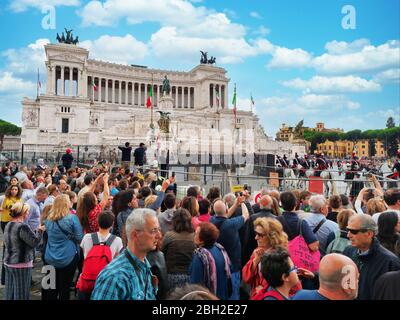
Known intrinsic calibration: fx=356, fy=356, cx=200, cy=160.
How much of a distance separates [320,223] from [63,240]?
366cm

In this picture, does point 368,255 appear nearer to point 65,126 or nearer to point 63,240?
point 63,240

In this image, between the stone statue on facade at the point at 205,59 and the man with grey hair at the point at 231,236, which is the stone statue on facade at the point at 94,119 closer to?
the stone statue on facade at the point at 205,59

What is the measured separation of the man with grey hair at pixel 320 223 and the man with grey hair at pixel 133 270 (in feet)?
9.26

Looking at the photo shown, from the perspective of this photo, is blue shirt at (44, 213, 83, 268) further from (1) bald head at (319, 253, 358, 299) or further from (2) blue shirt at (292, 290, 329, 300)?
(1) bald head at (319, 253, 358, 299)

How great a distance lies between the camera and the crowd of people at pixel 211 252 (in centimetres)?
275

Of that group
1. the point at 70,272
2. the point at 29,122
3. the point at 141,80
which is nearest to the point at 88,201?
the point at 70,272

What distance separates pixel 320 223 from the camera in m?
5.12

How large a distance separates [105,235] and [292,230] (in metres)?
2.50

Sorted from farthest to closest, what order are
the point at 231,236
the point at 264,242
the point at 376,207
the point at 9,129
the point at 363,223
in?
the point at 9,129 < the point at 376,207 < the point at 231,236 < the point at 264,242 < the point at 363,223

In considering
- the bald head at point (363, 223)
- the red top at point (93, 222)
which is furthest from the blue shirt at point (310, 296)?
the red top at point (93, 222)

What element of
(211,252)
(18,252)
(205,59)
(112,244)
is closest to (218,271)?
(211,252)
